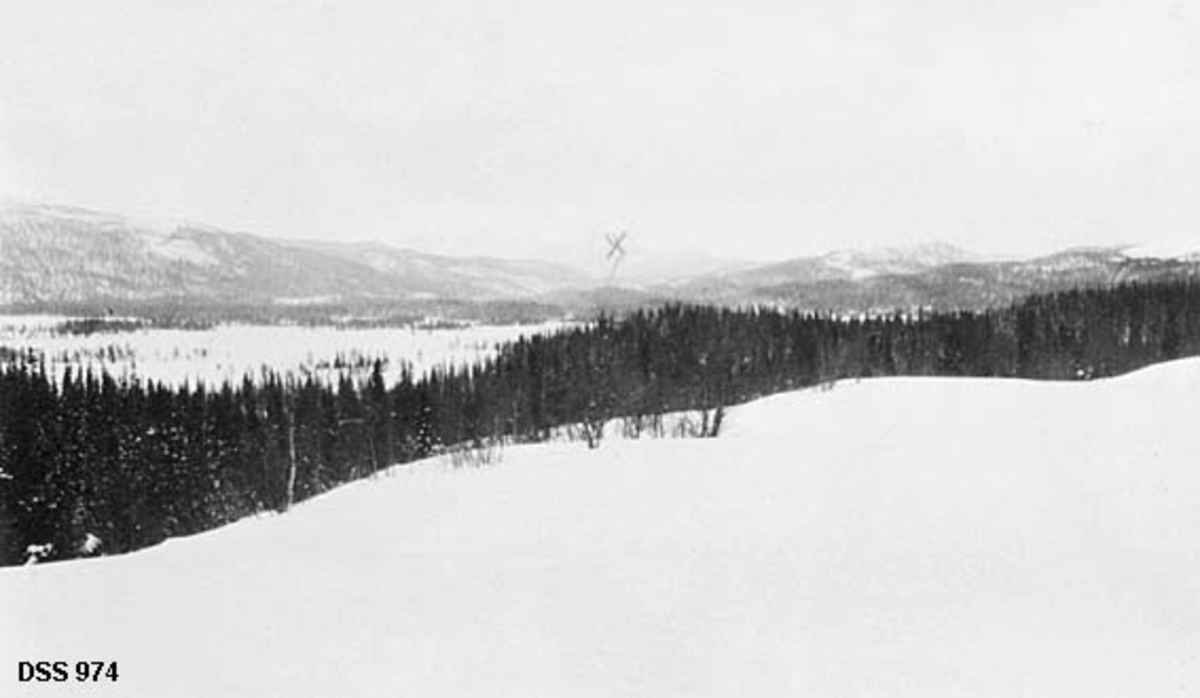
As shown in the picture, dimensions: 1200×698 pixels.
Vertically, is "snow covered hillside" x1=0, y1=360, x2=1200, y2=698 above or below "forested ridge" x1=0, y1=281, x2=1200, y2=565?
above

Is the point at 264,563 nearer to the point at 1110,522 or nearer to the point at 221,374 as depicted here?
the point at 1110,522

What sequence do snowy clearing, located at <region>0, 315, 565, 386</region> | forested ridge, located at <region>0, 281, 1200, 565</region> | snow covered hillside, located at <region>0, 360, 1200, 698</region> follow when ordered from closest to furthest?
snow covered hillside, located at <region>0, 360, 1200, 698</region> < forested ridge, located at <region>0, 281, 1200, 565</region> < snowy clearing, located at <region>0, 315, 565, 386</region>

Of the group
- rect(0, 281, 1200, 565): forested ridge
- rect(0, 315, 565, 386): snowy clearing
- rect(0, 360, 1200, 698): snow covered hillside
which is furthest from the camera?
rect(0, 315, 565, 386): snowy clearing

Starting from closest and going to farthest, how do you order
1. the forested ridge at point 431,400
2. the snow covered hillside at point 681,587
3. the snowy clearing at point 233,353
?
the snow covered hillside at point 681,587, the forested ridge at point 431,400, the snowy clearing at point 233,353

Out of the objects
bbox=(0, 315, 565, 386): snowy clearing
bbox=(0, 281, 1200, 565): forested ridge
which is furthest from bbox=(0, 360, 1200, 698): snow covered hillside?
bbox=(0, 315, 565, 386): snowy clearing

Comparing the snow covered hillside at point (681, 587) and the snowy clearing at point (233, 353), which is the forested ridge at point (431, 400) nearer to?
the snow covered hillside at point (681, 587)

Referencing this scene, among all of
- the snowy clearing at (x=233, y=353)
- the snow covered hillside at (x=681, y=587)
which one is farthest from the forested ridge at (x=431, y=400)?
the snowy clearing at (x=233, y=353)

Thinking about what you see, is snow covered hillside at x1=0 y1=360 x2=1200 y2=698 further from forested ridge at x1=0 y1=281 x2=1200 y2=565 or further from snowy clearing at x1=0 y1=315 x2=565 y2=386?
snowy clearing at x1=0 y1=315 x2=565 y2=386
